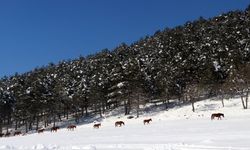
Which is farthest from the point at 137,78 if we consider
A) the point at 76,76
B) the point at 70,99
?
the point at 76,76

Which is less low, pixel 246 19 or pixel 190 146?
pixel 246 19

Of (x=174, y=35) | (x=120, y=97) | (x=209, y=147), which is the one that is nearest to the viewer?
(x=209, y=147)

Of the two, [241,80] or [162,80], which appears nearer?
[241,80]

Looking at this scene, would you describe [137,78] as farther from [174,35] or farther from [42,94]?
[174,35]

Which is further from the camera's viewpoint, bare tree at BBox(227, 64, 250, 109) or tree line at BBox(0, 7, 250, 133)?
tree line at BBox(0, 7, 250, 133)

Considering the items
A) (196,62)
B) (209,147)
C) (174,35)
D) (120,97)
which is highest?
(174,35)

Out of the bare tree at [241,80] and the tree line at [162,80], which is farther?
the tree line at [162,80]

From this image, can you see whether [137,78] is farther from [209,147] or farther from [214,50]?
[209,147]

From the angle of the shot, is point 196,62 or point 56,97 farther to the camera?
point 56,97

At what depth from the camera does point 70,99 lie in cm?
10562

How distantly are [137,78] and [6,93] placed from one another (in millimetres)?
57299

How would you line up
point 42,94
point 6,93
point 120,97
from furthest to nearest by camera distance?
point 6,93 → point 42,94 → point 120,97

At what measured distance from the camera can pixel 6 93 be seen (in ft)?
431

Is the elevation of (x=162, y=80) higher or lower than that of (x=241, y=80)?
higher
